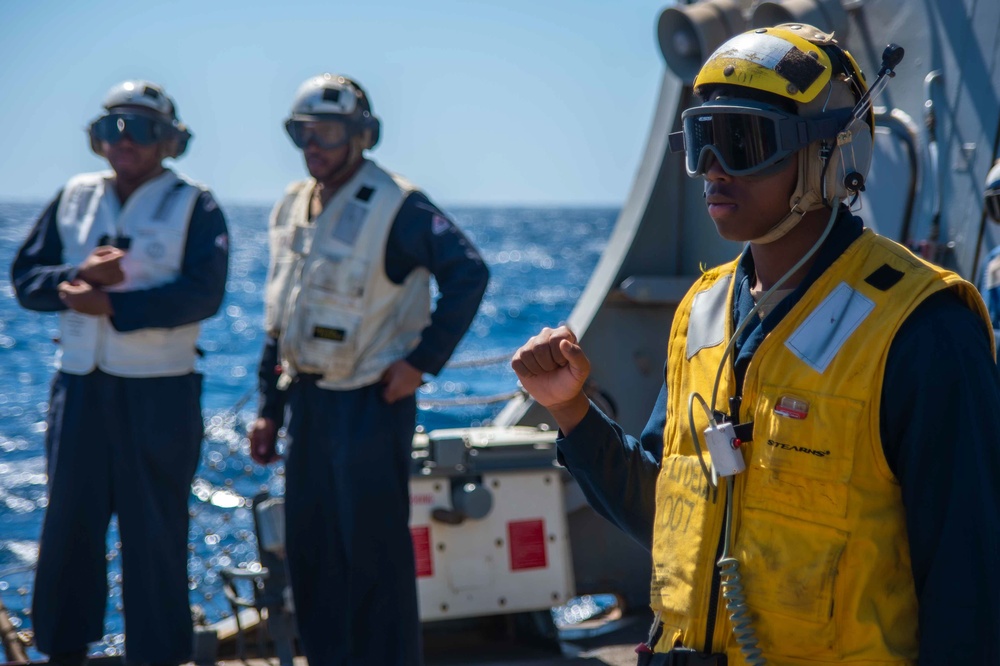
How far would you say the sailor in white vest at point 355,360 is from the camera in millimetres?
4598

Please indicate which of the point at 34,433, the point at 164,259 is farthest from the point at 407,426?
the point at 34,433

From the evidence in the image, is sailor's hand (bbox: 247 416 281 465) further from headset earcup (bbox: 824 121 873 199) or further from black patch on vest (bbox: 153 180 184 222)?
headset earcup (bbox: 824 121 873 199)

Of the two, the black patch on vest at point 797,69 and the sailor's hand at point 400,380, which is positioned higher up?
the black patch on vest at point 797,69

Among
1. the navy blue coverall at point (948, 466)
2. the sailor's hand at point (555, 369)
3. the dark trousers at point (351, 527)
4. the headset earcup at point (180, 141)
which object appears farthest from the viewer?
the headset earcup at point (180, 141)

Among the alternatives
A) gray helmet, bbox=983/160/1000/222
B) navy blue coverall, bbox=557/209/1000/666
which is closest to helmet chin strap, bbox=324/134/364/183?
gray helmet, bbox=983/160/1000/222

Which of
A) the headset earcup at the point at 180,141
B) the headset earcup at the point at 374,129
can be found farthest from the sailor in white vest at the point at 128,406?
the headset earcup at the point at 374,129

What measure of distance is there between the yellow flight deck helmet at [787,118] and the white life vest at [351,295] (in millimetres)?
2695

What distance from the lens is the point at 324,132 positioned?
15.7 ft

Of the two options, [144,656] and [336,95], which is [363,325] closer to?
[336,95]

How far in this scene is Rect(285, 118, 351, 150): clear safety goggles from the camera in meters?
4.79

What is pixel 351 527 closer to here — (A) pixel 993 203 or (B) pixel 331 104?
(B) pixel 331 104

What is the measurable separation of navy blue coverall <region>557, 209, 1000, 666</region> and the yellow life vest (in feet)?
0.11

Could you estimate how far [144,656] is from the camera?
16.0 feet

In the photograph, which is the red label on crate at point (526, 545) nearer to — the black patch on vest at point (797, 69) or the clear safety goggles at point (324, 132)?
the clear safety goggles at point (324, 132)
